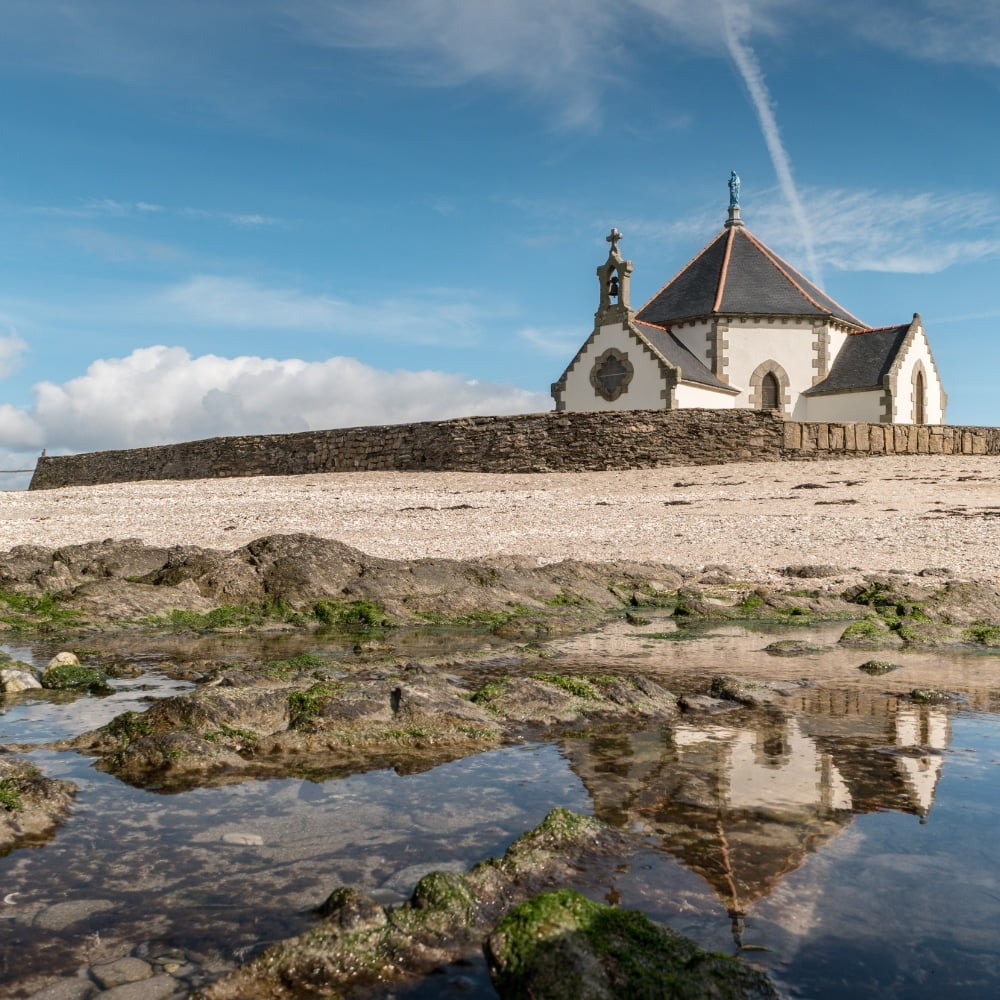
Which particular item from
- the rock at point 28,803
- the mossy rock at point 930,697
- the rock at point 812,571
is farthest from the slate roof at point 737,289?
the rock at point 28,803

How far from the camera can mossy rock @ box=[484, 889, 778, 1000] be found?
2.63 meters

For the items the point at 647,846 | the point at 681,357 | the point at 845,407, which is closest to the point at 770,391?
the point at 845,407

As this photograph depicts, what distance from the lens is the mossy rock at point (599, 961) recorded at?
2629 millimetres

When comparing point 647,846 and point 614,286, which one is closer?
point 647,846

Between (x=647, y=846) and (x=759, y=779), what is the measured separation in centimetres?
114

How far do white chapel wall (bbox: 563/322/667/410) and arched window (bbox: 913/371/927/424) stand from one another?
32.2ft

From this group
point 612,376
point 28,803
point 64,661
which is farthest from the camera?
point 612,376

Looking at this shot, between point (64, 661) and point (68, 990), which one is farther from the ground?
point (64, 661)

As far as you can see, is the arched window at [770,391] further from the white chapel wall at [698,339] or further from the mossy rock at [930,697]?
the mossy rock at [930,697]

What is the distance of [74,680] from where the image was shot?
700 centimetres

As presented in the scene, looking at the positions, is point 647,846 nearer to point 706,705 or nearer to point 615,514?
point 706,705

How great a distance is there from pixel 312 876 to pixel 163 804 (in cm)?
117

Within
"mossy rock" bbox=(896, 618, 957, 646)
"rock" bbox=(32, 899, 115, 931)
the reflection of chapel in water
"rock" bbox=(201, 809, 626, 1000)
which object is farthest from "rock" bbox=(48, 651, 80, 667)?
"mossy rock" bbox=(896, 618, 957, 646)

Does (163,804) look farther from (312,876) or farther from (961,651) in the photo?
(961,651)
